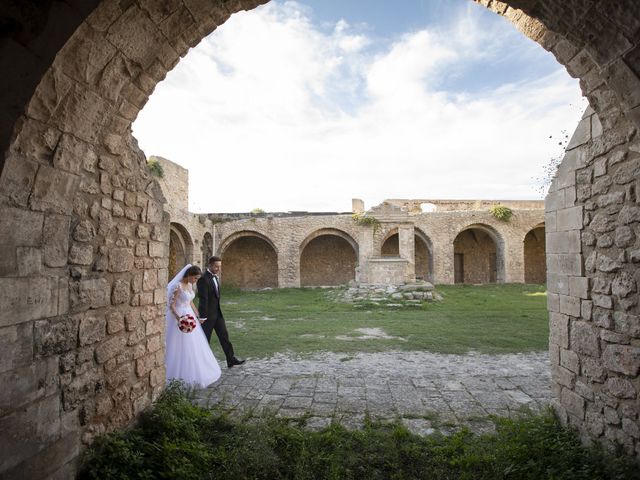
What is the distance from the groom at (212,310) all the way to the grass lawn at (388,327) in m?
0.68

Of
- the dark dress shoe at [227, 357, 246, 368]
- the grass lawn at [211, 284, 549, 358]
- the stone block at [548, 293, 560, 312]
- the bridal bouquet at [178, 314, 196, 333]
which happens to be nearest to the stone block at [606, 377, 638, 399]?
the stone block at [548, 293, 560, 312]

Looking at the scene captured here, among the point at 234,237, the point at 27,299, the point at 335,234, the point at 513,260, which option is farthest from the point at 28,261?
the point at 513,260

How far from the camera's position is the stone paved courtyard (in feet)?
12.9

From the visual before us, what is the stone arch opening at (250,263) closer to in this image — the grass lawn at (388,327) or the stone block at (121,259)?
the grass lawn at (388,327)

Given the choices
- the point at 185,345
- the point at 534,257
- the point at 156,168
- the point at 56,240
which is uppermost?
the point at 156,168

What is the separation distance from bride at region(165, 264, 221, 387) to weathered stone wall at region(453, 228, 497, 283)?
21.6 metres

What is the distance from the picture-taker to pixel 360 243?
17500 mm

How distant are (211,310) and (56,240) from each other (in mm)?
3587

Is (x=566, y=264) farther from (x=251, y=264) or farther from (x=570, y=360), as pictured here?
(x=251, y=264)

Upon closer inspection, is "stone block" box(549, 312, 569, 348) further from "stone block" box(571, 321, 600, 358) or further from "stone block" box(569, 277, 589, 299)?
"stone block" box(569, 277, 589, 299)

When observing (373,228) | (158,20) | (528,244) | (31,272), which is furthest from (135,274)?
(528,244)

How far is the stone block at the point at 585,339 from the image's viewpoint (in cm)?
299

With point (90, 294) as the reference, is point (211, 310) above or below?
below

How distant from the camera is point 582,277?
314 cm
